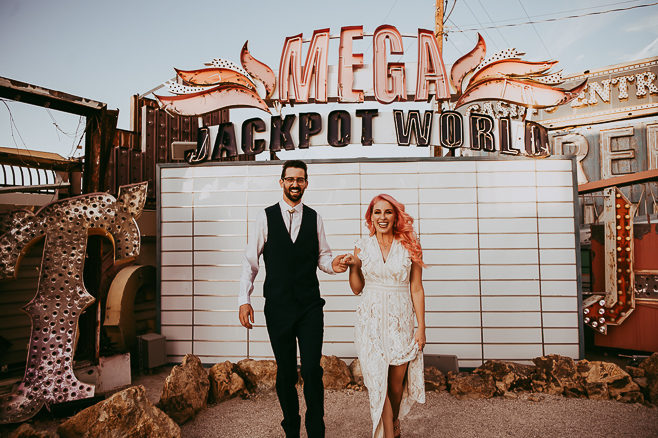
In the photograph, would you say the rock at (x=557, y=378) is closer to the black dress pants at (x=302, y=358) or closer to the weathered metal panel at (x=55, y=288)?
the black dress pants at (x=302, y=358)

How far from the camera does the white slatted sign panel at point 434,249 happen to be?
15.8 ft

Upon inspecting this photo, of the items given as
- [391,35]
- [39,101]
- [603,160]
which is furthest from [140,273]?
[603,160]

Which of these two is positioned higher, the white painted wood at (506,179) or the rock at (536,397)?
the white painted wood at (506,179)

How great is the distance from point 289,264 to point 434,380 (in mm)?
2615

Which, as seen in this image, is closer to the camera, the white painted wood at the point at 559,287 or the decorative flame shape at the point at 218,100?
the white painted wood at the point at 559,287

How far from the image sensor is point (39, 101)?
3689 millimetres

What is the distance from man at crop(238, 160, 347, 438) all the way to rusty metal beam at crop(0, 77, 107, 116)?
112 inches

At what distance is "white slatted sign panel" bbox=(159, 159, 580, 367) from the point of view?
4.81m

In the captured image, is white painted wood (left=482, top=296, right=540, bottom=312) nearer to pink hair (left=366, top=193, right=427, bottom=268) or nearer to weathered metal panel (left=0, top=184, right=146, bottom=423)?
pink hair (left=366, top=193, right=427, bottom=268)

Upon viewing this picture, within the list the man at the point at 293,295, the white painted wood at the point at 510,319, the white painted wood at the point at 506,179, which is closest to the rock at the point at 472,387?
the white painted wood at the point at 510,319

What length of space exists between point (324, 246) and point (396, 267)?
628 millimetres

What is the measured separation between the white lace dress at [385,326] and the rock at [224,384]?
190 centimetres

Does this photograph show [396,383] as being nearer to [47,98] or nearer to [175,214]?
[175,214]

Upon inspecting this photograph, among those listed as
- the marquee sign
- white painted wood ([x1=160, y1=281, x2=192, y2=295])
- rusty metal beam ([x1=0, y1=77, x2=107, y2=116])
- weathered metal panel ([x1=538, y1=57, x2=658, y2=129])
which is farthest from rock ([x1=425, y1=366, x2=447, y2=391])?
weathered metal panel ([x1=538, y1=57, x2=658, y2=129])
